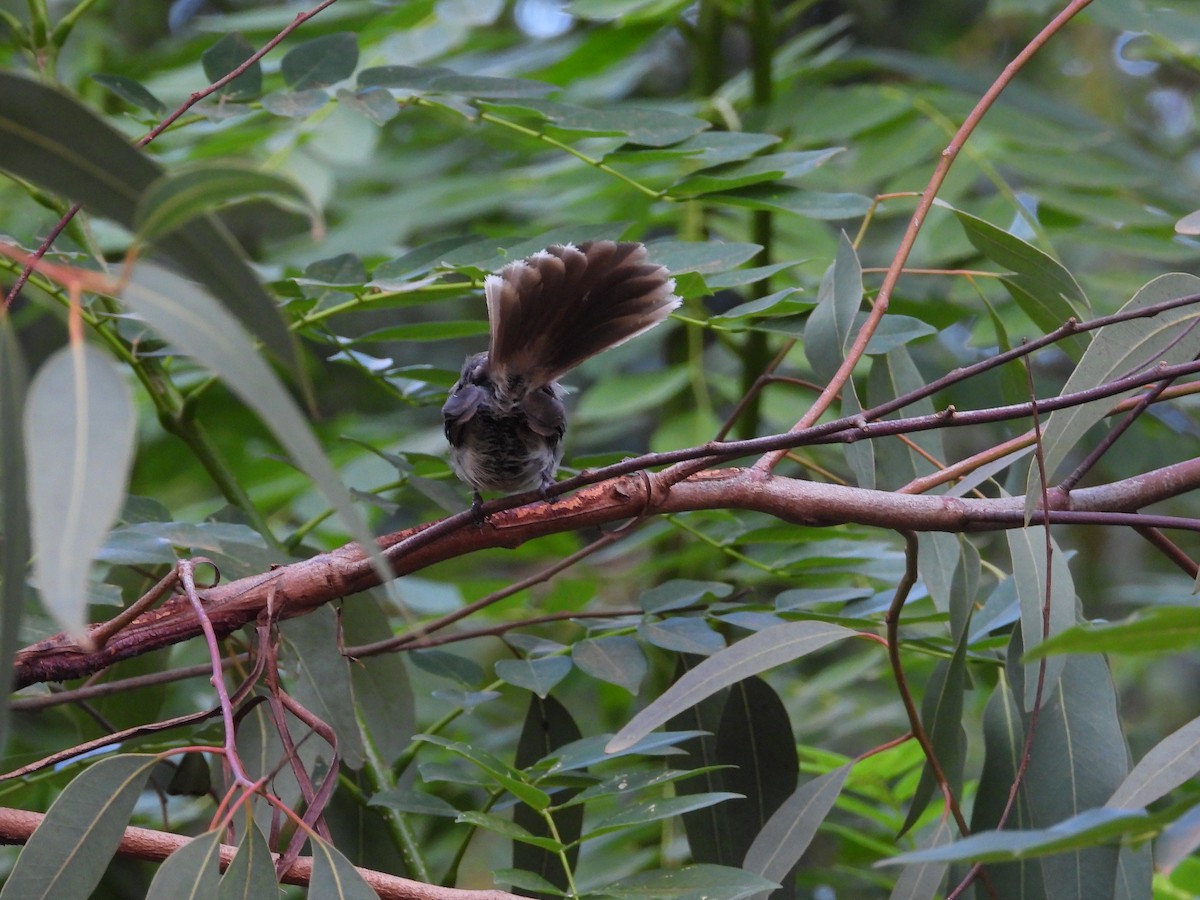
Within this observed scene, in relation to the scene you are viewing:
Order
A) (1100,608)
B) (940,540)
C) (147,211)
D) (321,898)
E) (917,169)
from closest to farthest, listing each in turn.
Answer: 1. (147,211)
2. (321,898)
3. (940,540)
4. (917,169)
5. (1100,608)

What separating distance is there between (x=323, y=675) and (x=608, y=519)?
18.2 inches

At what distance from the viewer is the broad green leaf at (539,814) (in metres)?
1.38

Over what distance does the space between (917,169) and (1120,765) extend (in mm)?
1528

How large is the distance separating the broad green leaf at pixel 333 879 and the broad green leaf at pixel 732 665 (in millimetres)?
271

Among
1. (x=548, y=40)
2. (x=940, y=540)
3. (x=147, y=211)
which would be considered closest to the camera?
(x=147, y=211)

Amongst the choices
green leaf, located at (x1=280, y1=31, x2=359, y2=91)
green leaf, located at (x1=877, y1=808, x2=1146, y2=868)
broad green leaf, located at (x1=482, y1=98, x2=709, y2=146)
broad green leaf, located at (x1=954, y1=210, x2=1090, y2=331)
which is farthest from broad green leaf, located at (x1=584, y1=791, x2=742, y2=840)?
green leaf, located at (x1=280, y1=31, x2=359, y2=91)

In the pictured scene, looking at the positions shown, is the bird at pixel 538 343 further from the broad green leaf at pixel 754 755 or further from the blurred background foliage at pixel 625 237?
the broad green leaf at pixel 754 755

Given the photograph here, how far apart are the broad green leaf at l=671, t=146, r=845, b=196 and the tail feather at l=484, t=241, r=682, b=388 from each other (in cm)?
26

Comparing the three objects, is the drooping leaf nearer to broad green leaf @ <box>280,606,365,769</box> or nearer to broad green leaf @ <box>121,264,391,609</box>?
broad green leaf @ <box>280,606,365,769</box>

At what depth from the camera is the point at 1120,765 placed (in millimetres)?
1246

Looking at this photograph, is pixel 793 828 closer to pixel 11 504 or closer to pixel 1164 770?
pixel 1164 770

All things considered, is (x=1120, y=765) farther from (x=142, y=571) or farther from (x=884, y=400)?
(x=142, y=571)

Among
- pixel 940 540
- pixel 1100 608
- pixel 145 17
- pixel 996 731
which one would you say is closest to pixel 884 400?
pixel 940 540

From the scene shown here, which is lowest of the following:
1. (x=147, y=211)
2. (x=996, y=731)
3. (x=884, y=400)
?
(x=996, y=731)
